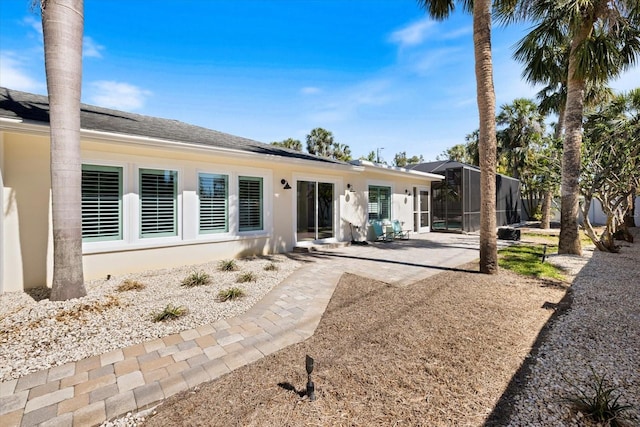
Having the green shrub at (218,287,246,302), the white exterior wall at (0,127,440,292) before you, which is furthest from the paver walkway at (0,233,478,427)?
the white exterior wall at (0,127,440,292)

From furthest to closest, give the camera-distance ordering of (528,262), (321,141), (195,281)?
(321,141) → (528,262) → (195,281)

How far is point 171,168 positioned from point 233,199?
179 centimetres

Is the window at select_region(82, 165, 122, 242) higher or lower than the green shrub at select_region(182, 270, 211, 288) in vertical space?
higher

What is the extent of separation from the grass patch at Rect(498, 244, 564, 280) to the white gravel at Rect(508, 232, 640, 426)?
0.94 m

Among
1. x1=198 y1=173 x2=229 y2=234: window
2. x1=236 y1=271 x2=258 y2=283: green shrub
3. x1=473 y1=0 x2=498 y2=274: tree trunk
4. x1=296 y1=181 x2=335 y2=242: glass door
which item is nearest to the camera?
x1=236 y1=271 x2=258 y2=283: green shrub

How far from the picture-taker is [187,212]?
728cm

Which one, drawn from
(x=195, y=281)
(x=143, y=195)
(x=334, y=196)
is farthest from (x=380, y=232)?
(x=143, y=195)

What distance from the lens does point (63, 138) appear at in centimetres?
439

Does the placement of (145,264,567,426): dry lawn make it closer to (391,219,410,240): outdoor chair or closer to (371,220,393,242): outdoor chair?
(371,220,393,242): outdoor chair

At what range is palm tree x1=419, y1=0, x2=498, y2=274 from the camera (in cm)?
619

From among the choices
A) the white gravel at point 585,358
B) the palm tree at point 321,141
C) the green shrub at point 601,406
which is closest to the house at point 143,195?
the white gravel at point 585,358

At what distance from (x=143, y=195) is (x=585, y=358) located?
8.18 meters

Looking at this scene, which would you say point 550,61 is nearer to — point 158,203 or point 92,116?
point 158,203

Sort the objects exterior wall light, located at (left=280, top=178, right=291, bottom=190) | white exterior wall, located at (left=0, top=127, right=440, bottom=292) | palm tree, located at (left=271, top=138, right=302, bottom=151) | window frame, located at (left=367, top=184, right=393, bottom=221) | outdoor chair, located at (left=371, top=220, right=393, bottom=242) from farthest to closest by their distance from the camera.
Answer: palm tree, located at (left=271, top=138, right=302, bottom=151), window frame, located at (left=367, top=184, right=393, bottom=221), outdoor chair, located at (left=371, top=220, right=393, bottom=242), exterior wall light, located at (left=280, top=178, right=291, bottom=190), white exterior wall, located at (left=0, top=127, right=440, bottom=292)
